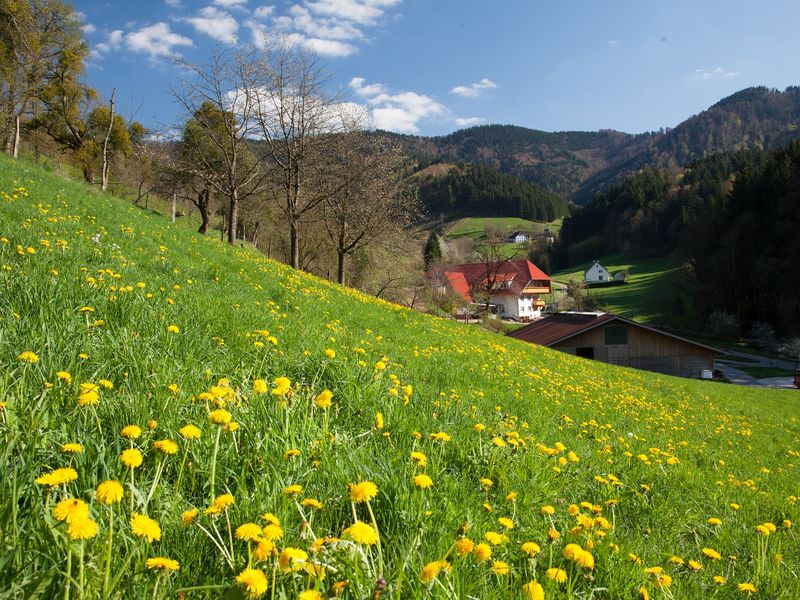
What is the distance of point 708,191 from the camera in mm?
107375

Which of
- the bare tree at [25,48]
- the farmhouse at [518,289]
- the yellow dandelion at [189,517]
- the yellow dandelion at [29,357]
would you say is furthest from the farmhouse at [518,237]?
the yellow dandelion at [189,517]

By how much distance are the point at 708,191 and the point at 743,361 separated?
68437 mm

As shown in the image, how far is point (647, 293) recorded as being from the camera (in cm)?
9469

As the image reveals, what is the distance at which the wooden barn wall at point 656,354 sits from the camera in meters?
42.2

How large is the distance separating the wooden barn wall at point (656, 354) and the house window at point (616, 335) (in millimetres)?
263

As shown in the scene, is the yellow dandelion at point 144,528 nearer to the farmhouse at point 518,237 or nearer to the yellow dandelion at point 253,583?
the yellow dandelion at point 253,583

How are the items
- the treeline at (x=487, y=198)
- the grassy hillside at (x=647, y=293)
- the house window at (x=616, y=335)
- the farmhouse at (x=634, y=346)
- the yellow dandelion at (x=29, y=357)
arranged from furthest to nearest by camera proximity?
1. the treeline at (x=487, y=198)
2. the grassy hillside at (x=647, y=293)
3. the house window at (x=616, y=335)
4. the farmhouse at (x=634, y=346)
5. the yellow dandelion at (x=29, y=357)

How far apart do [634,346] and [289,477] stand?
46676 mm

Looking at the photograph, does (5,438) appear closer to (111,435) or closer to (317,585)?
(111,435)

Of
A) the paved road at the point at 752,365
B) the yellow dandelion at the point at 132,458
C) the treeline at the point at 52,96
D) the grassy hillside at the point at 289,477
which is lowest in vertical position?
the paved road at the point at 752,365

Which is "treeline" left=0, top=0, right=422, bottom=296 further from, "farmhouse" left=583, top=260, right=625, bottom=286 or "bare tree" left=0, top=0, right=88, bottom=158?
"farmhouse" left=583, top=260, right=625, bottom=286

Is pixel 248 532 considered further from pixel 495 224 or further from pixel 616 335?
pixel 495 224

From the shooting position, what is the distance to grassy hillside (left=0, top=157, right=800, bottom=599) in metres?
1.53

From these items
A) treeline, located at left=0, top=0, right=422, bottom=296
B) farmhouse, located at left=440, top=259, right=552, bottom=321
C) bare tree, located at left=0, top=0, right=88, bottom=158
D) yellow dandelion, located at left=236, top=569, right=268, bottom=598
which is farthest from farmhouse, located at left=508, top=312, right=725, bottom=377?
farmhouse, located at left=440, top=259, right=552, bottom=321
